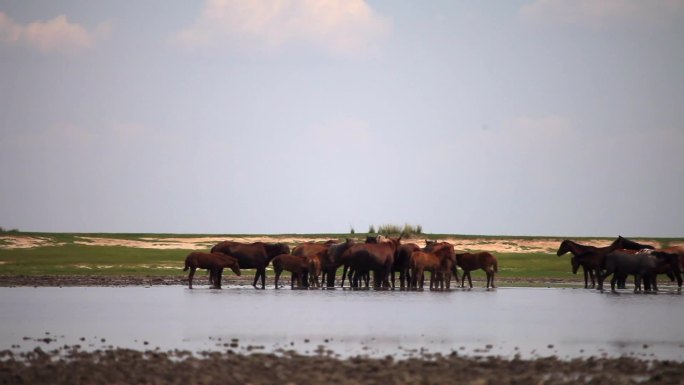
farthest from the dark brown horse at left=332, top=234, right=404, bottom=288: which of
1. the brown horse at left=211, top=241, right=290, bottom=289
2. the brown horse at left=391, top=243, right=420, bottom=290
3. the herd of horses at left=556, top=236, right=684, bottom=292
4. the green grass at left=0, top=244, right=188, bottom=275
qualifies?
the green grass at left=0, top=244, right=188, bottom=275

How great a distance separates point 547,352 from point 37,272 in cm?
3116

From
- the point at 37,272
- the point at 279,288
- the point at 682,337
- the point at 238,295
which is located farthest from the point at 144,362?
the point at 37,272

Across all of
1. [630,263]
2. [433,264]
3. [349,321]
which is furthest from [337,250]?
[349,321]

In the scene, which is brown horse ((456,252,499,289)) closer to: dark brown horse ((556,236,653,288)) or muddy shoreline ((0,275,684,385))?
dark brown horse ((556,236,653,288))

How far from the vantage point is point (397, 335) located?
2275 centimetres

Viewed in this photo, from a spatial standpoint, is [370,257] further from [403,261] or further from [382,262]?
[403,261]

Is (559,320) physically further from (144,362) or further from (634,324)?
(144,362)

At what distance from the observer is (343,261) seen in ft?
133

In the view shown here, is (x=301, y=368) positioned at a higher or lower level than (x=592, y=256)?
lower

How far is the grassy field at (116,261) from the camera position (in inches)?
1939

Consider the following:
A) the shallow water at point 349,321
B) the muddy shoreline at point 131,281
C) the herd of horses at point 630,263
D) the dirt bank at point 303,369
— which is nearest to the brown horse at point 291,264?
the shallow water at point 349,321

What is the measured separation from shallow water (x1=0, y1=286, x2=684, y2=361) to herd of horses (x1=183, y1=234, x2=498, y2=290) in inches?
63.2

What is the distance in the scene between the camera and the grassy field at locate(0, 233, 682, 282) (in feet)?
162

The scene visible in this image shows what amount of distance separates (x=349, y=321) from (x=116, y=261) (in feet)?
98.8
